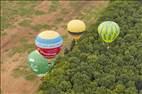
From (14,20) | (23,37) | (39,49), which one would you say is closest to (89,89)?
(39,49)

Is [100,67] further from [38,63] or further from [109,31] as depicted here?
[38,63]

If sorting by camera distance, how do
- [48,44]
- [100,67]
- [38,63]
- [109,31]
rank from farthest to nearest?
1. [109,31]
2. [100,67]
3. [48,44]
4. [38,63]

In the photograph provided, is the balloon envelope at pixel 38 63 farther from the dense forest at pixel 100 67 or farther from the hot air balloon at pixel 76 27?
the hot air balloon at pixel 76 27

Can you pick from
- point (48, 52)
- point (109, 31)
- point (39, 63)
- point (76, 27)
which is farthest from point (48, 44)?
point (109, 31)

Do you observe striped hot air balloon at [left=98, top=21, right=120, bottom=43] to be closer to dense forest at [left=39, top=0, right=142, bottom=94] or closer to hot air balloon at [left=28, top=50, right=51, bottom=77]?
dense forest at [left=39, top=0, right=142, bottom=94]

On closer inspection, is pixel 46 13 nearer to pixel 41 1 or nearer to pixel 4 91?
pixel 41 1

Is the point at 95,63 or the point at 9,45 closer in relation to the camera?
the point at 95,63
